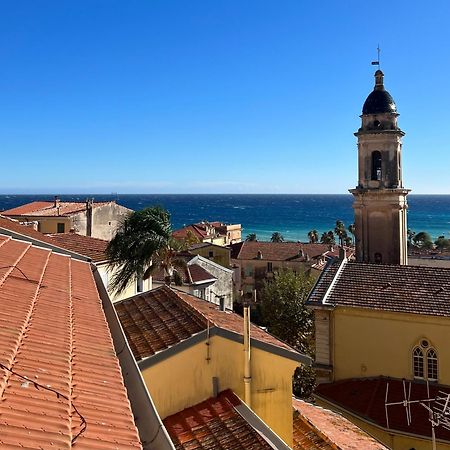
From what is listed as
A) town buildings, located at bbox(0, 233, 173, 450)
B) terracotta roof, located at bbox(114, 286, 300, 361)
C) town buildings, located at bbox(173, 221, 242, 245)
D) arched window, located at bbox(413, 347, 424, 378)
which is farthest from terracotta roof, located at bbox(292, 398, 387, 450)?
town buildings, located at bbox(173, 221, 242, 245)

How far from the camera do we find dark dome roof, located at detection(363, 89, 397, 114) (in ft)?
97.8

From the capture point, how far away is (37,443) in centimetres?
310

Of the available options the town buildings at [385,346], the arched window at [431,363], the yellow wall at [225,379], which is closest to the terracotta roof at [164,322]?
the yellow wall at [225,379]

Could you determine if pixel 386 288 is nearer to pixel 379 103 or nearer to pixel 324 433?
pixel 324 433

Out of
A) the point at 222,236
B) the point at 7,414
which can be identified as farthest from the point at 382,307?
the point at 222,236

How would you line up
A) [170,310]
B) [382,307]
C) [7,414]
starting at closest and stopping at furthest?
[7,414]
[170,310]
[382,307]

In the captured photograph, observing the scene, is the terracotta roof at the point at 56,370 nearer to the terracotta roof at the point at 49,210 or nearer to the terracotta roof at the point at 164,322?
the terracotta roof at the point at 164,322

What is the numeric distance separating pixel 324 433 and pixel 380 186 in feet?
71.9

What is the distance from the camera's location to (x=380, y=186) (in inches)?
1174

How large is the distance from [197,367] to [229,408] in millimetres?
942

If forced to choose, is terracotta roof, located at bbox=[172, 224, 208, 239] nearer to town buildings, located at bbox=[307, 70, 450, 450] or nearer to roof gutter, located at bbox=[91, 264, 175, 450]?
town buildings, located at bbox=[307, 70, 450, 450]

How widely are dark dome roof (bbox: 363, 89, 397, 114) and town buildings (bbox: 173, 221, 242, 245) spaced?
39.4m

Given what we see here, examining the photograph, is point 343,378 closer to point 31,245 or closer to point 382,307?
point 382,307

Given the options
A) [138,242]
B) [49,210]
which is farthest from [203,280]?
[49,210]
